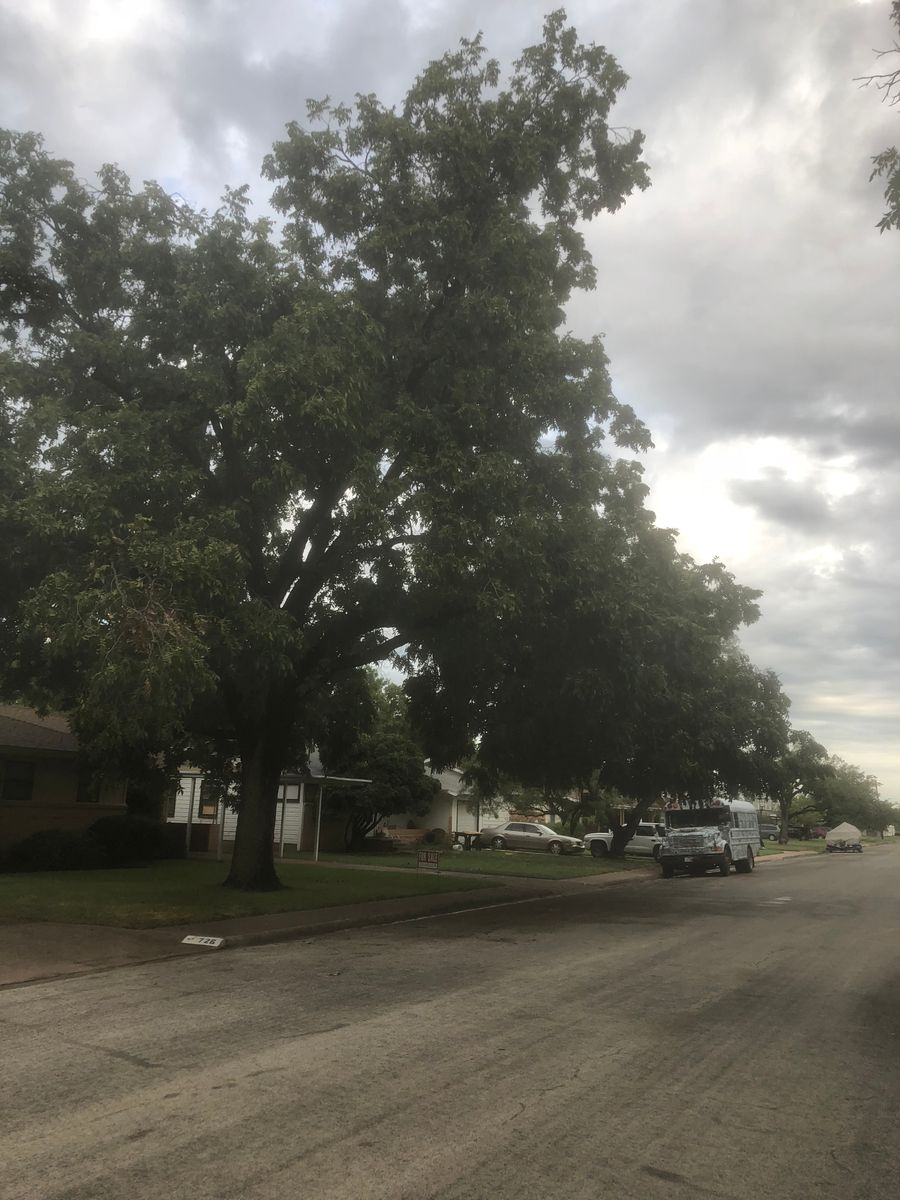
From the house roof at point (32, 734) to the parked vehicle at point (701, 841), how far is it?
18.7 m

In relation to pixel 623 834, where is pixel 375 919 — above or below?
below

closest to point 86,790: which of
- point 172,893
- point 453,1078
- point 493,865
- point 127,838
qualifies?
point 127,838

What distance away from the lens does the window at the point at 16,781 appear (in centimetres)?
2453

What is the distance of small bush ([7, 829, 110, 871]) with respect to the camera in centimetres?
2233

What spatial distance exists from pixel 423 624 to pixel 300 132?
921 centimetres

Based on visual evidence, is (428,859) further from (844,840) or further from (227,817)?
(844,840)

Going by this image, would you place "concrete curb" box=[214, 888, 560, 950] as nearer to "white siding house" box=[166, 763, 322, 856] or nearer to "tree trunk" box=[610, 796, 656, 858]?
"white siding house" box=[166, 763, 322, 856]

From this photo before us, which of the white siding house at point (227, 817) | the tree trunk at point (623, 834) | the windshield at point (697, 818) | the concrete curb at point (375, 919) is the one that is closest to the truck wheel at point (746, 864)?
the windshield at point (697, 818)

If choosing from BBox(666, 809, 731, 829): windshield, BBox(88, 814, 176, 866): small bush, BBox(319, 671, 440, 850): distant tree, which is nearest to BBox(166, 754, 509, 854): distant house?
BBox(319, 671, 440, 850): distant tree

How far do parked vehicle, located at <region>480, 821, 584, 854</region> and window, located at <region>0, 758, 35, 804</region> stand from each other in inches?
921

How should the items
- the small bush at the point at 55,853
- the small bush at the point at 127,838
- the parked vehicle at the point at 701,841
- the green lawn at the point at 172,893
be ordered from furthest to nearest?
1. the parked vehicle at the point at 701,841
2. the small bush at the point at 127,838
3. the small bush at the point at 55,853
4. the green lawn at the point at 172,893

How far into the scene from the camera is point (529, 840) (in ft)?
143

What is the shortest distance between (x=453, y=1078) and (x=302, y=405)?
31.0ft

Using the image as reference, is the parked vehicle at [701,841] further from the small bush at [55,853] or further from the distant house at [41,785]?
the small bush at [55,853]
